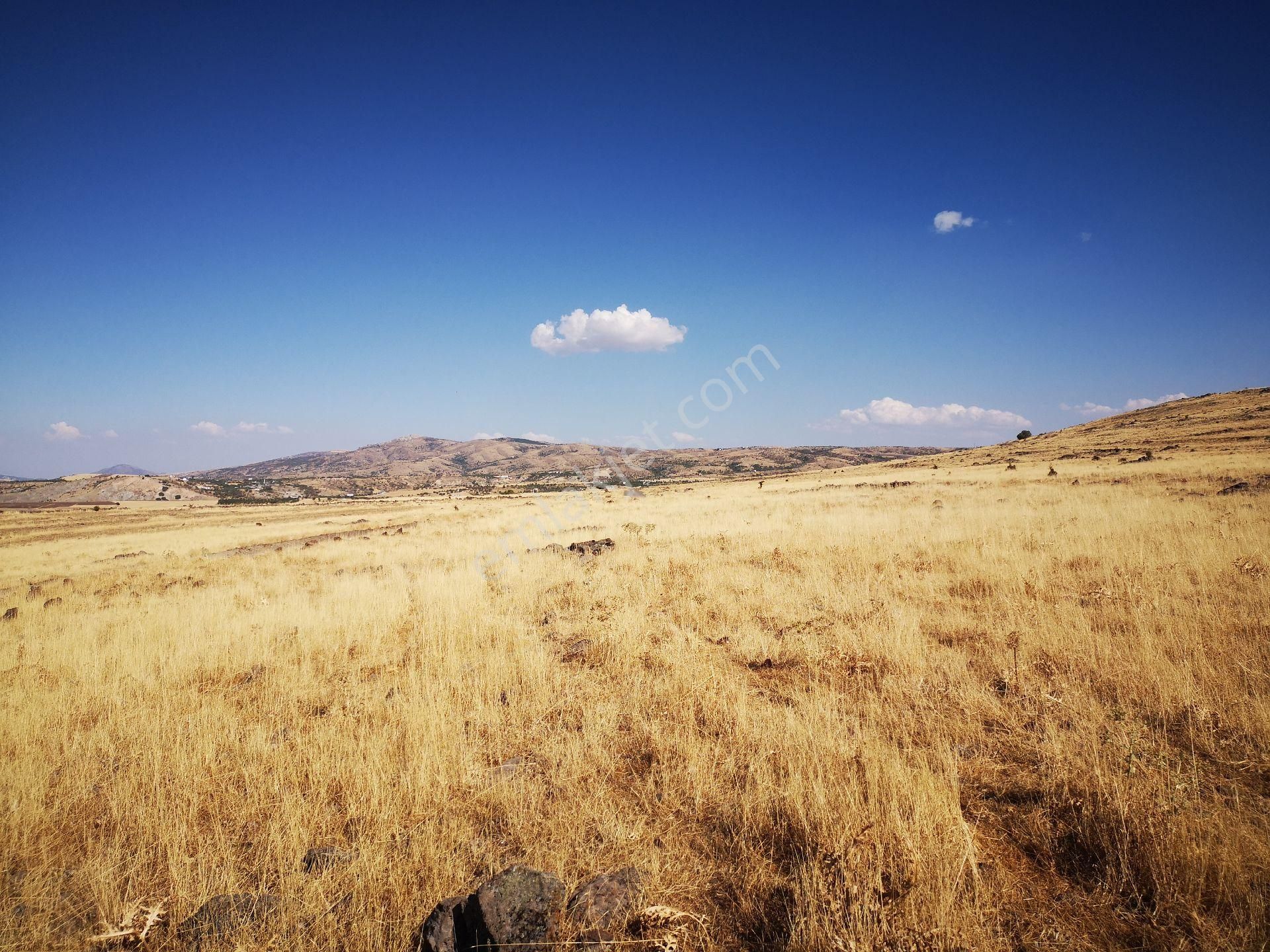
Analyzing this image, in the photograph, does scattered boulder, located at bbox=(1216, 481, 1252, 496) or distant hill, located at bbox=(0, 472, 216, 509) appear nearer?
scattered boulder, located at bbox=(1216, 481, 1252, 496)

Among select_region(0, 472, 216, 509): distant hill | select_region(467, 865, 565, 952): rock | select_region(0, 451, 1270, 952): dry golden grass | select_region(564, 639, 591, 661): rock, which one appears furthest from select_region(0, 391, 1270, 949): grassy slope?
select_region(0, 472, 216, 509): distant hill

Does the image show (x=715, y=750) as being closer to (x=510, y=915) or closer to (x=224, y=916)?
(x=510, y=915)

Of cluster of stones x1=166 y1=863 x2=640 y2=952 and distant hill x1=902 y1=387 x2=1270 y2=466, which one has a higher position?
distant hill x1=902 y1=387 x2=1270 y2=466

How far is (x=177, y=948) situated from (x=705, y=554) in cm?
1091

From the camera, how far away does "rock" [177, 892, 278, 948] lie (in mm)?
2701

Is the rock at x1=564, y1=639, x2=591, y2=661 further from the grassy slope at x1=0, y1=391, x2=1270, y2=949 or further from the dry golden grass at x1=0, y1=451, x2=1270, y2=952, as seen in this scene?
the grassy slope at x1=0, y1=391, x2=1270, y2=949

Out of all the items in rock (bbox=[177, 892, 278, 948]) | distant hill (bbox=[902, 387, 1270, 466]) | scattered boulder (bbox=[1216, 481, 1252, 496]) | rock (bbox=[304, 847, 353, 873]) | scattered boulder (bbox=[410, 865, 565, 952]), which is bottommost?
rock (bbox=[304, 847, 353, 873])

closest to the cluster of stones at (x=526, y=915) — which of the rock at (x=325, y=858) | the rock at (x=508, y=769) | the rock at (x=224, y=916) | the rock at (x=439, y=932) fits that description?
the rock at (x=439, y=932)

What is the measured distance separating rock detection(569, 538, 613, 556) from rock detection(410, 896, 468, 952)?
1103cm

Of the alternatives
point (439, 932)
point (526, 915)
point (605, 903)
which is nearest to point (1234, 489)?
point (605, 903)

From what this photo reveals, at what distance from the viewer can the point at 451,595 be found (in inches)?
379

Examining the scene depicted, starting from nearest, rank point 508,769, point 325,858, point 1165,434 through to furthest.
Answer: point 325,858 < point 508,769 < point 1165,434

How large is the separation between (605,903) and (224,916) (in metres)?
2.23

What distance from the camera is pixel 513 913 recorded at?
2627mm
